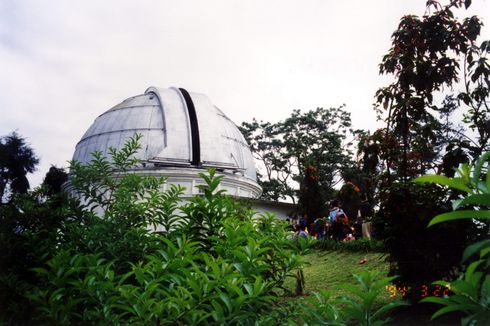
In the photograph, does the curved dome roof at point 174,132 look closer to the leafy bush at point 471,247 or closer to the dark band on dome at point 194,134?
the dark band on dome at point 194,134

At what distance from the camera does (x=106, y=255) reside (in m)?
3.32

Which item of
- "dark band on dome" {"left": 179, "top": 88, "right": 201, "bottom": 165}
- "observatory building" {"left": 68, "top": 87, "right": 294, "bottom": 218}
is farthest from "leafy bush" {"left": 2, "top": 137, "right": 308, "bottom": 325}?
"dark band on dome" {"left": 179, "top": 88, "right": 201, "bottom": 165}

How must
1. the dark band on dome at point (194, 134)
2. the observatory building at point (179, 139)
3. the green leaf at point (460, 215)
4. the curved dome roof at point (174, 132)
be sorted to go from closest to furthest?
the green leaf at point (460, 215)
the observatory building at point (179, 139)
the curved dome roof at point (174, 132)
the dark band on dome at point (194, 134)

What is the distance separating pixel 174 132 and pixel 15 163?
16.0 metres

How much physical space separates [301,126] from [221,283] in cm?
2944

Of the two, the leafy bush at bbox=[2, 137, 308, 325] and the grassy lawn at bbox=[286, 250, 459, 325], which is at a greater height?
the leafy bush at bbox=[2, 137, 308, 325]

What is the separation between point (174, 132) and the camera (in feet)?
Answer: 71.9

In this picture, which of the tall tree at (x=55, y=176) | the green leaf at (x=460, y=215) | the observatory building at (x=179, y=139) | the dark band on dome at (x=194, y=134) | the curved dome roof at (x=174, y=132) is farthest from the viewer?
the dark band on dome at (x=194, y=134)

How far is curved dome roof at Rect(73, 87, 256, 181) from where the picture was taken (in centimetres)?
2153

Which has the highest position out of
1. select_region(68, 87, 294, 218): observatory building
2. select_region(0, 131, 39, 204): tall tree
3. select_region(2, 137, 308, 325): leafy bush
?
select_region(68, 87, 294, 218): observatory building

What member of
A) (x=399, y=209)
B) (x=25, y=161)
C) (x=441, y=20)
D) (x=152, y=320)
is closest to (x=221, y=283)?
(x=152, y=320)

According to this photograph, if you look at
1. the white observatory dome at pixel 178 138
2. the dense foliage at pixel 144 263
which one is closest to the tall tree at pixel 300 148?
the white observatory dome at pixel 178 138

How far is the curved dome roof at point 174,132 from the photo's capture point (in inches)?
848

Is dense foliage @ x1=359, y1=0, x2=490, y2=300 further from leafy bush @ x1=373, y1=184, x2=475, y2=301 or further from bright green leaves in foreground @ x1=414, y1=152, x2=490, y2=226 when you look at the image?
bright green leaves in foreground @ x1=414, y1=152, x2=490, y2=226
